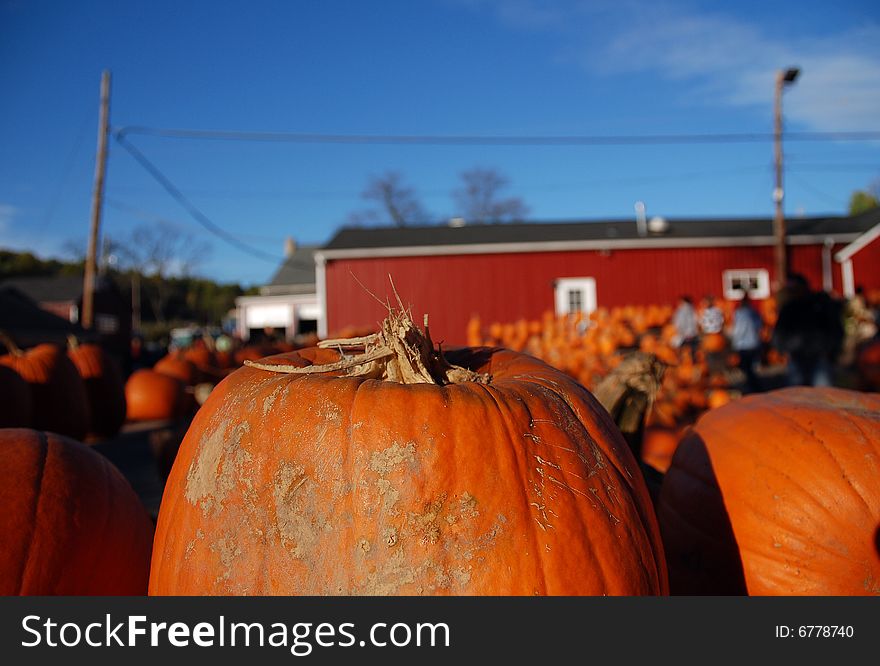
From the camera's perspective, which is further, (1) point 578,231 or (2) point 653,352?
(1) point 578,231

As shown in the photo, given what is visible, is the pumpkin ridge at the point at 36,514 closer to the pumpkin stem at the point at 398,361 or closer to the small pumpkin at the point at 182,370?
the pumpkin stem at the point at 398,361

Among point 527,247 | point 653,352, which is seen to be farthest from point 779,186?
point 653,352

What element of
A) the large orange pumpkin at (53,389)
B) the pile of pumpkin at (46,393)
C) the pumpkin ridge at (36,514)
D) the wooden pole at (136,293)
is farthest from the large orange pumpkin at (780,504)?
the wooden pole at (136,293)

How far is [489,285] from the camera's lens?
1983 cm

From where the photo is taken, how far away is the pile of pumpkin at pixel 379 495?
3.89 feet

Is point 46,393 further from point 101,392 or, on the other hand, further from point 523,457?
point 523,457

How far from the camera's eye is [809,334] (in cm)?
698

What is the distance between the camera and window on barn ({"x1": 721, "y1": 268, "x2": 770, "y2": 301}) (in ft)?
66.8

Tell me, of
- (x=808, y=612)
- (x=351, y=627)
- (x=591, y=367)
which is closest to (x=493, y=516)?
(x=351, y=627)

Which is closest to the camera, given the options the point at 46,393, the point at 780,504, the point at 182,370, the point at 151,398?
the point at 780,504

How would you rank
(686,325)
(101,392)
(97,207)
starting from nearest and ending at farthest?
(101,392), (686,325), (97,207)

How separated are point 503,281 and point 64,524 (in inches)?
730

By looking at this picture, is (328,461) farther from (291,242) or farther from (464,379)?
(291,242)

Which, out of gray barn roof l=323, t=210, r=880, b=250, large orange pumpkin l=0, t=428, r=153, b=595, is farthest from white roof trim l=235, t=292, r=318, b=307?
large orange pumpkin l=0, t=428, r=153, b=595
